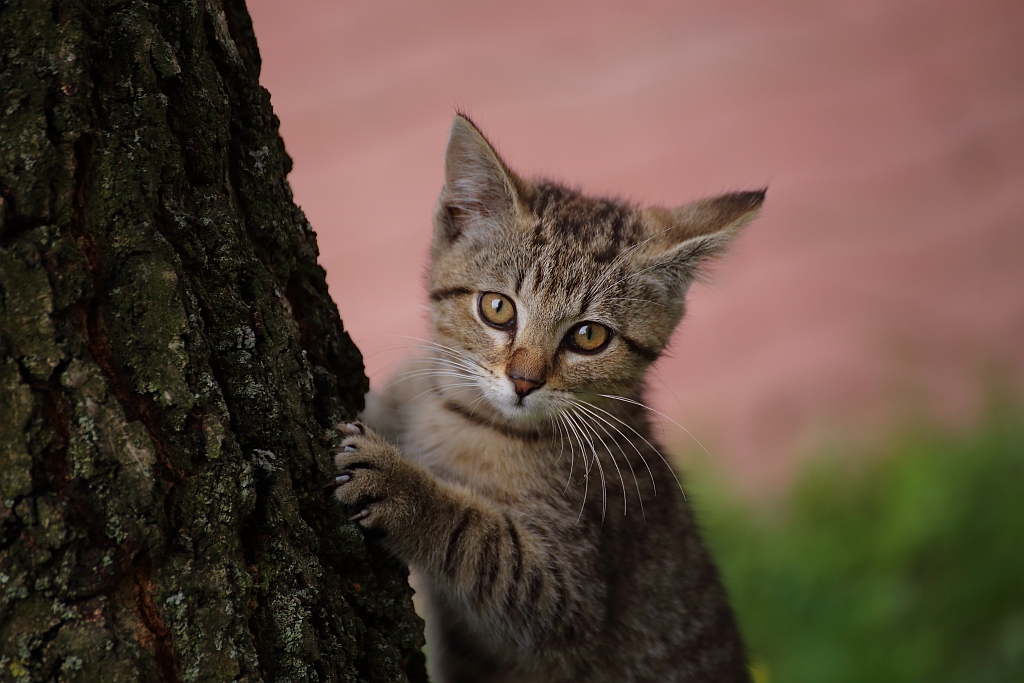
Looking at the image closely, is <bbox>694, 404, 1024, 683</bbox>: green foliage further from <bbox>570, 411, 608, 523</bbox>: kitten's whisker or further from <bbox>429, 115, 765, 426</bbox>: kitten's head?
<bbox>429, 115, 765, 426</bbox>: kitten's head

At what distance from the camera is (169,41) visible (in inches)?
75.2

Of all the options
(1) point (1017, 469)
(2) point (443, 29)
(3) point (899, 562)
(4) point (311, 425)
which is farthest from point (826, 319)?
(4) point (311, 425)

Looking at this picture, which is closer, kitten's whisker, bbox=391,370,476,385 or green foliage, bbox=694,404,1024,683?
kitten's whisker, bbox=391,370,476,385

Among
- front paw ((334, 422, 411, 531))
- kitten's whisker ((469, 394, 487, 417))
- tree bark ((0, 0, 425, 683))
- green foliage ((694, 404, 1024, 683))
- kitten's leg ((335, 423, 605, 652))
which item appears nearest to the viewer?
tree bark ((0, 0, 425, 683))

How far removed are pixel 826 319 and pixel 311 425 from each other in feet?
19.0

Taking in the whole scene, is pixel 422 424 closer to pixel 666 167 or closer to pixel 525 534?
pixel 525 534

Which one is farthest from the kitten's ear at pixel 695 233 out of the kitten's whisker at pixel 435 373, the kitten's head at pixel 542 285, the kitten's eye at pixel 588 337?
the kitten's whisker at pixel 435 373

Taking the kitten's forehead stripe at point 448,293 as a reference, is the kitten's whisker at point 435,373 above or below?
below

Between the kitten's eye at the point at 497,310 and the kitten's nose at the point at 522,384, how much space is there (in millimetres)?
233

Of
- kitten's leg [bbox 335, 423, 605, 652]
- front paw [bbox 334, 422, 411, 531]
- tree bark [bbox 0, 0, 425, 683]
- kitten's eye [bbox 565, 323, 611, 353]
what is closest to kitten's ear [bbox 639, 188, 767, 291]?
kitten's eye [bbox 565, 323, 611, 353]

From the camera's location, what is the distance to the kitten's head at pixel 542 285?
2.90 m

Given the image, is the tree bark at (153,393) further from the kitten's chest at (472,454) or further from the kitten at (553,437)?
the kitten's chest at (472,454)

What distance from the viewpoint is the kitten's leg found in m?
2.38

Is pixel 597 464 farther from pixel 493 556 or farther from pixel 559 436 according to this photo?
pixel 493 556
